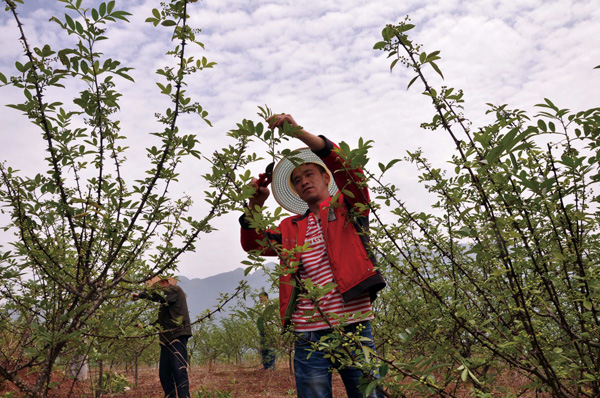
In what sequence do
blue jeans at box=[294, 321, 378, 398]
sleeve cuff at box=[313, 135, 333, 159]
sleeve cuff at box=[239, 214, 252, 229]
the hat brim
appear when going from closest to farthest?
sleeve cuff at box=[313, 135, 333, 159] → blue jeans at box=[294, 321, 378, 398] → sleeve cuff at box=[239, 214, 252, 229] → the hat brim

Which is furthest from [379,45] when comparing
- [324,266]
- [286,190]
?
[286,190]

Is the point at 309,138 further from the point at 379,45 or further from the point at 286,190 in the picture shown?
the point at 286,190

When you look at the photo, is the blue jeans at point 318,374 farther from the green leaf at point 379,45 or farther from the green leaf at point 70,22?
the green leaf at point 70,22

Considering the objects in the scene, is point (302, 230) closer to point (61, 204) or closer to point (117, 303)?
point (61, 204)

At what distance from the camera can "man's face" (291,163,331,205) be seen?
2746mm

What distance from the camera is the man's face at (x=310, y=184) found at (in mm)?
2746

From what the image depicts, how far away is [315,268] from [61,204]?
1623 mm

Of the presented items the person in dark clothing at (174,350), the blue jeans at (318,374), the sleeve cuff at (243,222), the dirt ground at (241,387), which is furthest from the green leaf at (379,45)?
the dirt ground at (241,387)

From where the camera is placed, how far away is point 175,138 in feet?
8.34

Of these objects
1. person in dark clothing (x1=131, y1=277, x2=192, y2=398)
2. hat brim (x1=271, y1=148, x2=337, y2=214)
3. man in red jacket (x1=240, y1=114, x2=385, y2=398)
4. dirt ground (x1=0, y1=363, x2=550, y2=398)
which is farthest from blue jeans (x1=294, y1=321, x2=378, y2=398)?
dirt ground (x1=0, y1=363, x2=550, y2=398)

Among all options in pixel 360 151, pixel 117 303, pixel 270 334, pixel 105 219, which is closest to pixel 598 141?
pixel 360 151

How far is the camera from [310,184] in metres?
2.74

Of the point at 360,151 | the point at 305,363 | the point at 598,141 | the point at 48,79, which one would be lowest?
the point at 305,363

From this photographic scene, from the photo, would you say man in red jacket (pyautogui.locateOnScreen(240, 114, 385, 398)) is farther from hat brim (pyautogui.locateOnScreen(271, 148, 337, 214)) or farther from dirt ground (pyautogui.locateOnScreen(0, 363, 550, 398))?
dirt ground (pyautogui.locateOnScreen(0, 363, 550, 398))
